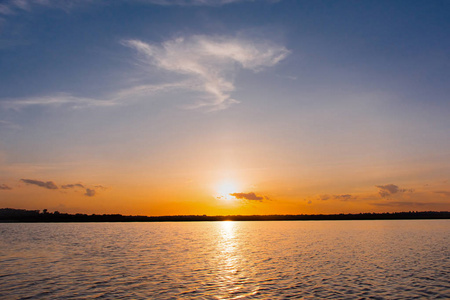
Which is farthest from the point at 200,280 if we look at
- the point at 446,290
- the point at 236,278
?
the point at 446,290

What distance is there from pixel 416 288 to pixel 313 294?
421 inches

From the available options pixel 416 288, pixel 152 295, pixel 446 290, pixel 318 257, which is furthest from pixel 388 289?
pixel 318 257

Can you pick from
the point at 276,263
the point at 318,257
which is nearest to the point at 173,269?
the point at 276,263

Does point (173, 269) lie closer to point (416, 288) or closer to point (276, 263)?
point (276, 263)

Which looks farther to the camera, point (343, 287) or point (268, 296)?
point (343, 287)

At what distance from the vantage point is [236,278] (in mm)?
39094

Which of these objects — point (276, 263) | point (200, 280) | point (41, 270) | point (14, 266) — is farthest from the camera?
point (276, 263)

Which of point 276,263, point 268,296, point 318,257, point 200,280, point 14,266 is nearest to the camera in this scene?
point 268,296

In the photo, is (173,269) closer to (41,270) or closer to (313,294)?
(41,270)

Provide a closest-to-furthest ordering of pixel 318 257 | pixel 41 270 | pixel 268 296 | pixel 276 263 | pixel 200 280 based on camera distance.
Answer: pixel 268 296
pixel 200 280
pixel 41 270
pixel 276 263
pixel 318 257

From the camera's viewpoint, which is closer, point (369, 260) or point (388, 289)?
point (388, 289)

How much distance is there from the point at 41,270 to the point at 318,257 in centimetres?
4109

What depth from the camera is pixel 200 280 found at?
3797 cm

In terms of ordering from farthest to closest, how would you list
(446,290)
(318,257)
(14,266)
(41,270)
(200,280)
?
(318,257) < (14,266) < (41,270) < (200,280) < (446,290)
